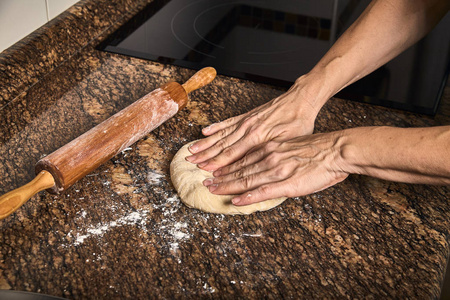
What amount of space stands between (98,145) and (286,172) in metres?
0.41

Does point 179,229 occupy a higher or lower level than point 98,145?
lower

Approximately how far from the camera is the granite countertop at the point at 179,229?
35.5 inches

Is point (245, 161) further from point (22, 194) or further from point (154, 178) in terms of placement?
point (22, 194)

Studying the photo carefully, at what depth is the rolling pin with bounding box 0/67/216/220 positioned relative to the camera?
967mm

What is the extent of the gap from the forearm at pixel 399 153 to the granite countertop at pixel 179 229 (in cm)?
10

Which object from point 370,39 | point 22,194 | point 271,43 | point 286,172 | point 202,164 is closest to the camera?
point 22,194

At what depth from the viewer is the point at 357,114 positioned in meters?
1.33

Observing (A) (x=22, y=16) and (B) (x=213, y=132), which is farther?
(A) (x=22, y=16)

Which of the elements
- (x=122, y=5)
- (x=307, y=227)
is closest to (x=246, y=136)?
(x=307, y=227)

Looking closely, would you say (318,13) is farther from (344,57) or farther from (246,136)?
(246,136)

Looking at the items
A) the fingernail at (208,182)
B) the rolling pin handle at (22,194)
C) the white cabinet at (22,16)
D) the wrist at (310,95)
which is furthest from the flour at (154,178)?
the white cabinet at (22,16)

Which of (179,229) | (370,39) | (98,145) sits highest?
(370,39)

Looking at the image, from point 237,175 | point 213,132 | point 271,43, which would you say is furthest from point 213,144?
point 271,43

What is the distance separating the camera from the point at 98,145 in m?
1.06
